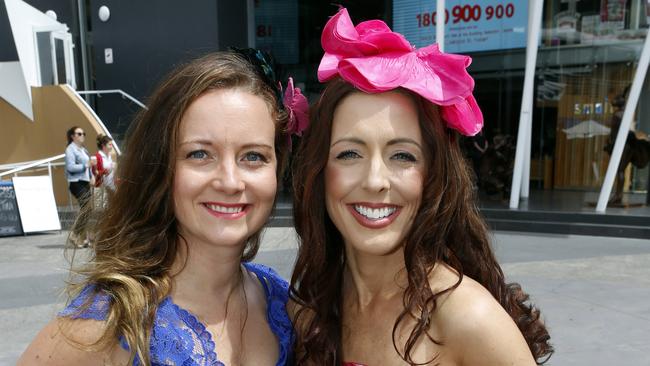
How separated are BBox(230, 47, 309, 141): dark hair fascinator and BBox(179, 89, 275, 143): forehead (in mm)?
165

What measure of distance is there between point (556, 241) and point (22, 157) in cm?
1145

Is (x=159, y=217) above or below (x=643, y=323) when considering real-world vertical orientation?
above

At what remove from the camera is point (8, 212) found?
9.12 m

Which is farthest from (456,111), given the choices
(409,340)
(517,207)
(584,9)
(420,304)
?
(584,9)

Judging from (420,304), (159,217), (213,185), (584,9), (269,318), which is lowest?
(269,318)

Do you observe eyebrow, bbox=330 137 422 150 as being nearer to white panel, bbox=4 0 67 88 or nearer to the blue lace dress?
the blue lace dress

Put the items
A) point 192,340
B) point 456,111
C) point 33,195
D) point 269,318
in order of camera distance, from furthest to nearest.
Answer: point 33,195
point 269,318
point 456,111
point 192,340

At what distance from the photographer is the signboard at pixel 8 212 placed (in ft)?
29.7

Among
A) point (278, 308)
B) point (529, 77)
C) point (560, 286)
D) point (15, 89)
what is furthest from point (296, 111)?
point (15, 89)

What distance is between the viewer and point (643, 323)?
15.1 feet

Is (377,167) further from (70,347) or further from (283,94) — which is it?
(70,347)

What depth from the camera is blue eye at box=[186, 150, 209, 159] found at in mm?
1615

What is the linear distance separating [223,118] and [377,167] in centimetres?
47

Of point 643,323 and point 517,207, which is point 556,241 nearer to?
point 517,207
